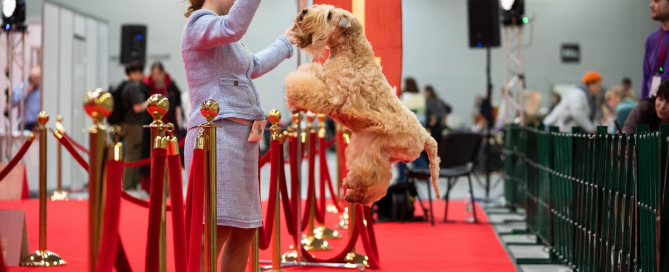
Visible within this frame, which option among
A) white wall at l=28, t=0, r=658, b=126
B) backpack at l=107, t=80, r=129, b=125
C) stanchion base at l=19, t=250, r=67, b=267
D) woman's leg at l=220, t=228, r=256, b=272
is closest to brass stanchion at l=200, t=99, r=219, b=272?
woman's leg at l=220, t=228, r=256, b=272

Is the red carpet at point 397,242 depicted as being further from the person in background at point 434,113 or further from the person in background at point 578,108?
the person in background at point 434,113

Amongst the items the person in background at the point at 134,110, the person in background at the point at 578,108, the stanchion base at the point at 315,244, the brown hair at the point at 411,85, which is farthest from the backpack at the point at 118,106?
the person in background at the point at 578,108

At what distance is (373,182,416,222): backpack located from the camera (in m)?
7.45

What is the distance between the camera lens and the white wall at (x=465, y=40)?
58.9 ft

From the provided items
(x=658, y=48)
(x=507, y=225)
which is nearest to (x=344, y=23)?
(x=658, y=48)

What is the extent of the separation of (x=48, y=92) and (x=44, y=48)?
62 centimetres

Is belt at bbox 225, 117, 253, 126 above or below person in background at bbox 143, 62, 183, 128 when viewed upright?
below

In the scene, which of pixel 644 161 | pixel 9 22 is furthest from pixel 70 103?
pixel 644 161

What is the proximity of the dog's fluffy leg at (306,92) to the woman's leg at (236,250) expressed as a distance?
669mm

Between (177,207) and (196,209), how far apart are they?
→ 0.09 meters

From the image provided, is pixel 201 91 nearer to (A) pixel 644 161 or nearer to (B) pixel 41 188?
(A) pixel 644 161

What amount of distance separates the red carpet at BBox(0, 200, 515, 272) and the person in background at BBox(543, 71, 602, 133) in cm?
286

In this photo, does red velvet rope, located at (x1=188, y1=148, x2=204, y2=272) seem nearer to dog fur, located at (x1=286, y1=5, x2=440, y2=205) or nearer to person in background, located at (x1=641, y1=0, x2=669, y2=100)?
dog fur, located at (x1=286, y1=5, x2=440, y2=205)

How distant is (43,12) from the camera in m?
9.44
